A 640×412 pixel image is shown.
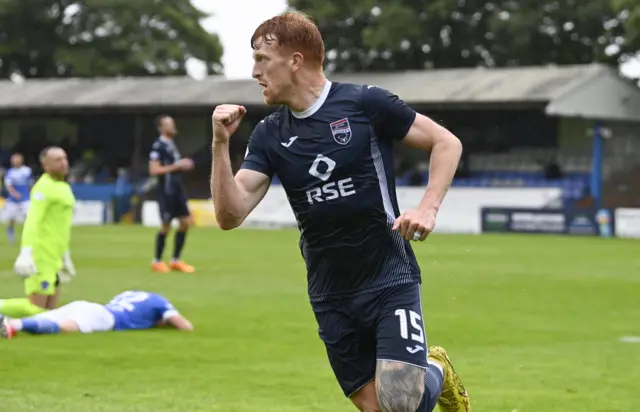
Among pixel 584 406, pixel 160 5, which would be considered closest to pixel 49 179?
pixel 584 406

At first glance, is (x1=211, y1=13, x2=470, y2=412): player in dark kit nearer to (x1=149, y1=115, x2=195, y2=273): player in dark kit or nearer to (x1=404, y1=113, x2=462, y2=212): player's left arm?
(x1=404, y1=113, x2=462, y2=212): player's left arm

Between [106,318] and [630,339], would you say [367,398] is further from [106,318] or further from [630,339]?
[630,339]

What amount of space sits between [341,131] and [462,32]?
56.2 meters

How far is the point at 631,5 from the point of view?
166ft

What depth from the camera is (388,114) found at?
5.88 meters

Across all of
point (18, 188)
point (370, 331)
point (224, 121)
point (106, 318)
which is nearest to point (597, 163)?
point (18, 188)

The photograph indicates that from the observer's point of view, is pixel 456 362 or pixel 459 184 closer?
pixel 456 362

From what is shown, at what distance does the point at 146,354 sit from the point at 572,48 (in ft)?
168

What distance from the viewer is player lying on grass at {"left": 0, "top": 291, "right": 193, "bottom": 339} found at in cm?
1149

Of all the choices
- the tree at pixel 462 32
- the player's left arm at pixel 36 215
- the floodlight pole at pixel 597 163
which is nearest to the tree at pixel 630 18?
the tree at pixel 462 32

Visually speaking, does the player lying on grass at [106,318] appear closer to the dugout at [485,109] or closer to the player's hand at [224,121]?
the player's hand at [224,121]

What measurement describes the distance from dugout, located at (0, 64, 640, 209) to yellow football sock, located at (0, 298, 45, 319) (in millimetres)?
32067

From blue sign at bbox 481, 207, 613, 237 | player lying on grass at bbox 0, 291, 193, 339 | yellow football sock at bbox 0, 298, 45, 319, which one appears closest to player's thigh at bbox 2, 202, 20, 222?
blue sign at bbox 481, 207, 613, 237

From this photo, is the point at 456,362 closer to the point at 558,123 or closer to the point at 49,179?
the point at 49,179
